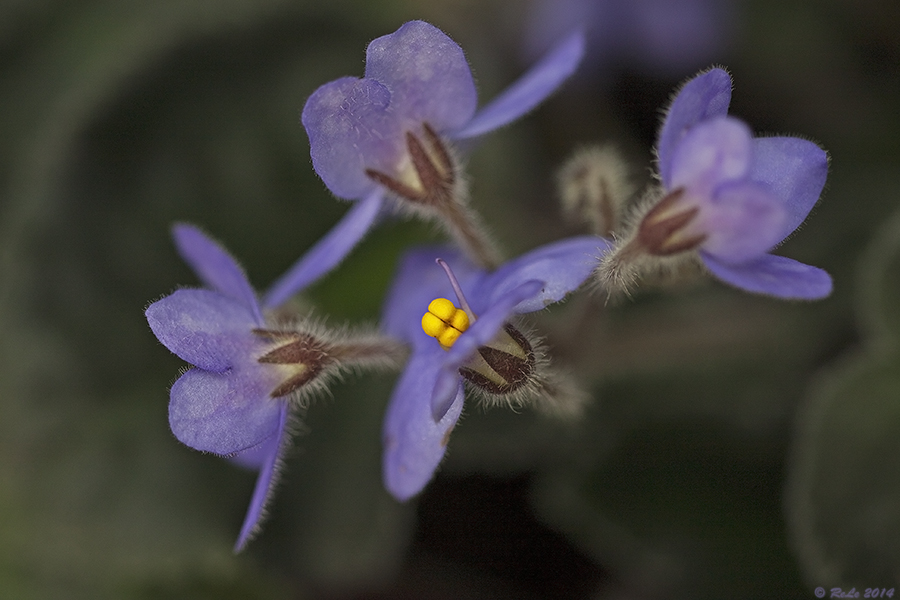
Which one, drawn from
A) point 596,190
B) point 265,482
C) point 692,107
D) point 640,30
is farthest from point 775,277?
point 640,30

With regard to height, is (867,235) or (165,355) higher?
(165,355)

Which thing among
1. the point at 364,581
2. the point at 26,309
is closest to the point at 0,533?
the point at 26,309

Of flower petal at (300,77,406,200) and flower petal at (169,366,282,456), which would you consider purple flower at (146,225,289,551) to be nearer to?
flower petal at (169,366,282,456)

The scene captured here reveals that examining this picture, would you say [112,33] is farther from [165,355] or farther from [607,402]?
[607,402]

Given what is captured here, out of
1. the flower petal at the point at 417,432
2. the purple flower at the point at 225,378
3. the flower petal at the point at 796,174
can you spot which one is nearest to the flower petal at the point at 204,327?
the purple flower at the point at 225,378

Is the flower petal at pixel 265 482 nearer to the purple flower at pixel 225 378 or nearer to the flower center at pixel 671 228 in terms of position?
the purple flower at pixel 225 378

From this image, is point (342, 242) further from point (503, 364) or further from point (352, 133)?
point (503, 364)
